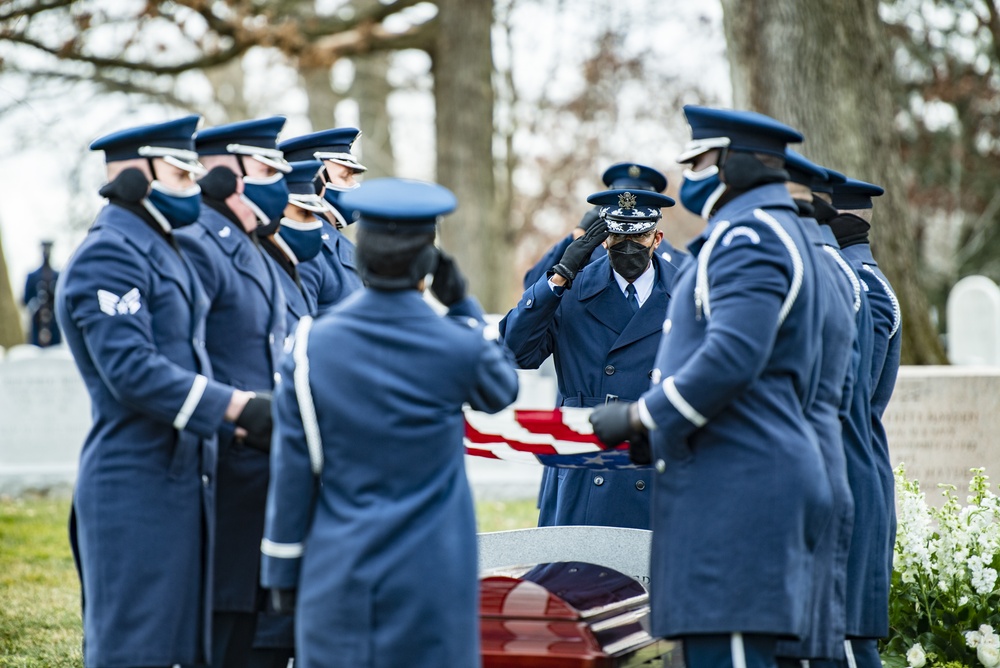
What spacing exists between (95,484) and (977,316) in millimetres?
11551

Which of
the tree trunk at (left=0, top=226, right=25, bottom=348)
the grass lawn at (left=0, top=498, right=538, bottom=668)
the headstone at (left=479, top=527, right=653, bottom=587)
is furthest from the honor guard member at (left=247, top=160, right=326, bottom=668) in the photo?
the tree trunk at (left=0, top=226, right=25, bottom=348)

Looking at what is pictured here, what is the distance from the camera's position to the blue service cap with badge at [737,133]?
414 cm

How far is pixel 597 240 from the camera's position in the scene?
577 cm

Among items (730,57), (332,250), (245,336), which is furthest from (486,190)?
(245,336)

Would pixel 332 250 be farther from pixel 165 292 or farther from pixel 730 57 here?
pixel 730 57

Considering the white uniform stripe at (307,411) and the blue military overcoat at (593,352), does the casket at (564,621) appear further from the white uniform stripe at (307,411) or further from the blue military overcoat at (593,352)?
the blue military overcoat at (593,352)

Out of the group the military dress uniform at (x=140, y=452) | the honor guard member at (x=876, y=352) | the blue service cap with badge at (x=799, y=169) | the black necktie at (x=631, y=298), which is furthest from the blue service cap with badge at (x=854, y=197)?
the military dress uniform at (x=140, y=452)

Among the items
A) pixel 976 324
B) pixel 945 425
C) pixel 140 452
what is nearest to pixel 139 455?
pixel 140 452

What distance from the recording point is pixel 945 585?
590 cm

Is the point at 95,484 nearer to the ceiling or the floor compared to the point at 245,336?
nearer to the floor

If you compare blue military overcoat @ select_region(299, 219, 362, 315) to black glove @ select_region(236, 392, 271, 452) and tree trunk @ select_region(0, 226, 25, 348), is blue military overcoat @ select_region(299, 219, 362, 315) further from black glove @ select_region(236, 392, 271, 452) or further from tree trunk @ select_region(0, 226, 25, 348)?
tree trunk @ select_region(0, 226, 25, 348)

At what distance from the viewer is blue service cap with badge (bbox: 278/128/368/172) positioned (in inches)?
230

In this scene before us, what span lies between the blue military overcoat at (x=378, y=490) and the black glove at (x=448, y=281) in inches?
8.7

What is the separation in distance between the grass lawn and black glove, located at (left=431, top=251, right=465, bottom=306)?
3.68 metres
